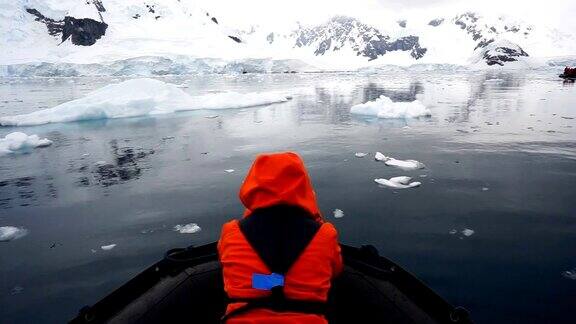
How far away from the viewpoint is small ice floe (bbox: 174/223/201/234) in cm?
471

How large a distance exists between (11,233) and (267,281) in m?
4.31

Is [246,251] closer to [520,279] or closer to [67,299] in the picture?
[67,299]

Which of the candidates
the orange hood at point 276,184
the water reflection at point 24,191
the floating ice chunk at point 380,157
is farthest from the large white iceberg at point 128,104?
the orange hood at point 276,184

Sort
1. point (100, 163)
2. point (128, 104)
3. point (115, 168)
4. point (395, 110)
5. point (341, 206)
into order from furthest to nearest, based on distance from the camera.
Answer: point (128, 104)
point (395, 110)
point (100, 163)
point (115, 168)
point (341, 206)

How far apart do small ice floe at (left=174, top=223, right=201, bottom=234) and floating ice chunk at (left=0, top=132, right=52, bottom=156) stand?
6.22 metres

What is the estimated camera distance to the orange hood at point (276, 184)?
6.29 feet

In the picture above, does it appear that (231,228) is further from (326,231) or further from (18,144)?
(18,144)

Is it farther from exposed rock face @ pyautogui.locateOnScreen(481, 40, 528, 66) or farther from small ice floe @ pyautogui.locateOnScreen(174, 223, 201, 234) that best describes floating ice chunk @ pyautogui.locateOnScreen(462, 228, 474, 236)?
exposed rock face @ pyautogui.locateOnScreen(481, 40, 528, 66)

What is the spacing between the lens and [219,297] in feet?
9.03

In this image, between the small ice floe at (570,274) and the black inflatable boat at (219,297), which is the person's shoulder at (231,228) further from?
the small ice floe at (570,274)

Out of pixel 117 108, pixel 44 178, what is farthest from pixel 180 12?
pixel 44 178

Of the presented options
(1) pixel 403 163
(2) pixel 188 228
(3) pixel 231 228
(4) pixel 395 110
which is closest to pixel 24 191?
(2) pixel 188 228

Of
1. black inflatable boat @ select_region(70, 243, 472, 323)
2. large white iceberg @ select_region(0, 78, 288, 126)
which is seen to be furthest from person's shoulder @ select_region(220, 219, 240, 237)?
large white iceberg @ select_region(0, 78, 288, 126)

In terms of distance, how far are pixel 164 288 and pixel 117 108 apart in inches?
506
